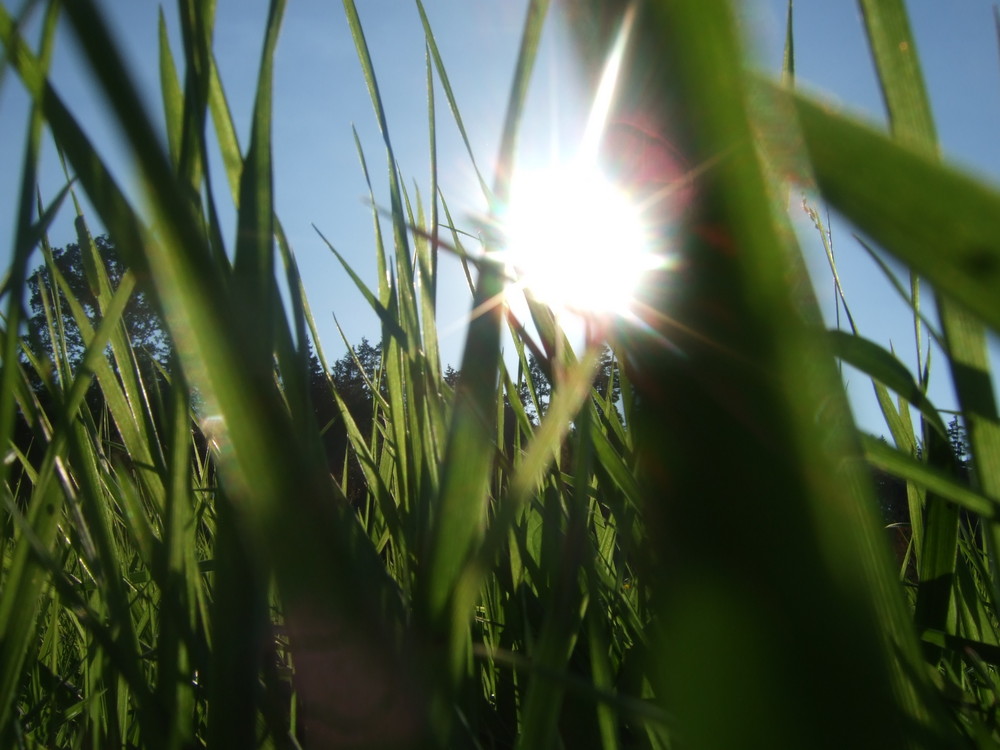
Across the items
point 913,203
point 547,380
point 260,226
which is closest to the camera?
point 913,203

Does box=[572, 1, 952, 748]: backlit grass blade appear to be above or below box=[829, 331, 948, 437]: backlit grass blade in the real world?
below

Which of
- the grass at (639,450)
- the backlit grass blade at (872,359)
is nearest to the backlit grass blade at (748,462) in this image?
the grass at (639,450)

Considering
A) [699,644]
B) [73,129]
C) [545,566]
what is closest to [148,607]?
[545,566]

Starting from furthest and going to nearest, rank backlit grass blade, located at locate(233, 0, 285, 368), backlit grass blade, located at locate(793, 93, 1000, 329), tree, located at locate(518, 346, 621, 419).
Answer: tree, located at locate(518, 346, 621, 419), backlit grass blade, located at locate(233, 0, 285, 368), backlit grass blade, located at locate(793, 93, 1000, 329)

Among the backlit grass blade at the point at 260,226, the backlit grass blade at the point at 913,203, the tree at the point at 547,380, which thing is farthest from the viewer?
the tree at the point at 547,380

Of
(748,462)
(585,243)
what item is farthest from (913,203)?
(585,243)

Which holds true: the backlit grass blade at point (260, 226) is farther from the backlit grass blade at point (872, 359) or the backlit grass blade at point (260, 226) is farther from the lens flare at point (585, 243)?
the backlit grass blade at point (872, 359)

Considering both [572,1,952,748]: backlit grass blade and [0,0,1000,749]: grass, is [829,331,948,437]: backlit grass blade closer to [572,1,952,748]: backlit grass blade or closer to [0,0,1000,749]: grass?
[0,0,1000,749]: grass

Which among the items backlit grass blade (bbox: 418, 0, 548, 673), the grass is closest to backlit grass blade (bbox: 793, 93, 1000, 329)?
the grass

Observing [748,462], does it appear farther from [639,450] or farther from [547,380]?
[547,380]

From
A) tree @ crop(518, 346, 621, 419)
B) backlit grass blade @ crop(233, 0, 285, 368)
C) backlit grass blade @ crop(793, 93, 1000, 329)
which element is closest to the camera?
backlit grass blade @ crop(793, 93, 1000, 329)

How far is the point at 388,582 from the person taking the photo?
0.32m

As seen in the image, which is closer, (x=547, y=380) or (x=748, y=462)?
(x=748, y=462)

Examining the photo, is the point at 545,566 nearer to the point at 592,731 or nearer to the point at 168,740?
the point at 592,731
